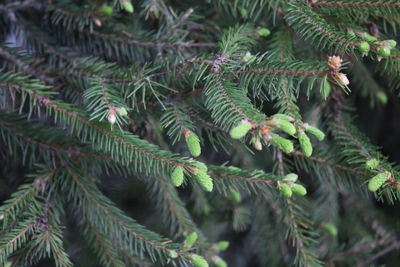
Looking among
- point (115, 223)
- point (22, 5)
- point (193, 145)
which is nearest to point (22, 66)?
point (22, 5)

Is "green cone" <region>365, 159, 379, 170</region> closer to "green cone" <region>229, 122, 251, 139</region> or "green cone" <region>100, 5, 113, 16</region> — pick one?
"green cone" <region>229, 122, 251, 139</region>

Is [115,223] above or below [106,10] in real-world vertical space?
below

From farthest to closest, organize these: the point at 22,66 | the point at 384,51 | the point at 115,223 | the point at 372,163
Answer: the point at 22,66 → the point at 115,223 → the point at 372,163 → the point at 384,51

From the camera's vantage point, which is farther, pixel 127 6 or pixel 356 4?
pixel 127 6

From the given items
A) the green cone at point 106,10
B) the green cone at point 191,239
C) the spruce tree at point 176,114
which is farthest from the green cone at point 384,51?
the green cone at point 106,10

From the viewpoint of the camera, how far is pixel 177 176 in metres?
0.96

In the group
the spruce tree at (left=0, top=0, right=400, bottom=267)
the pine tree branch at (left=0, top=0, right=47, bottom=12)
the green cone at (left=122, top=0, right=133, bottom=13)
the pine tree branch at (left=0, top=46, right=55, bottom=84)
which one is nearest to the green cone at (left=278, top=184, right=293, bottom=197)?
the spruce tree at (left=0, top=0, right=400, bottom=267)

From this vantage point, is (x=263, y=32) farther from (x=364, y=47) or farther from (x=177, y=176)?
(x=177, y=176)

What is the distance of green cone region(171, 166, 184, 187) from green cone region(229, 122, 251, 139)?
173mm

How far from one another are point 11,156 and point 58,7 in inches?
18.2

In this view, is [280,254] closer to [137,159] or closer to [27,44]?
[137,159]

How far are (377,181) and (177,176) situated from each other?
42 centimetres

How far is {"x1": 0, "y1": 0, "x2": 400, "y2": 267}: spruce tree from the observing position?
982 millimetres

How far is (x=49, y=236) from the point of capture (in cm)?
108
